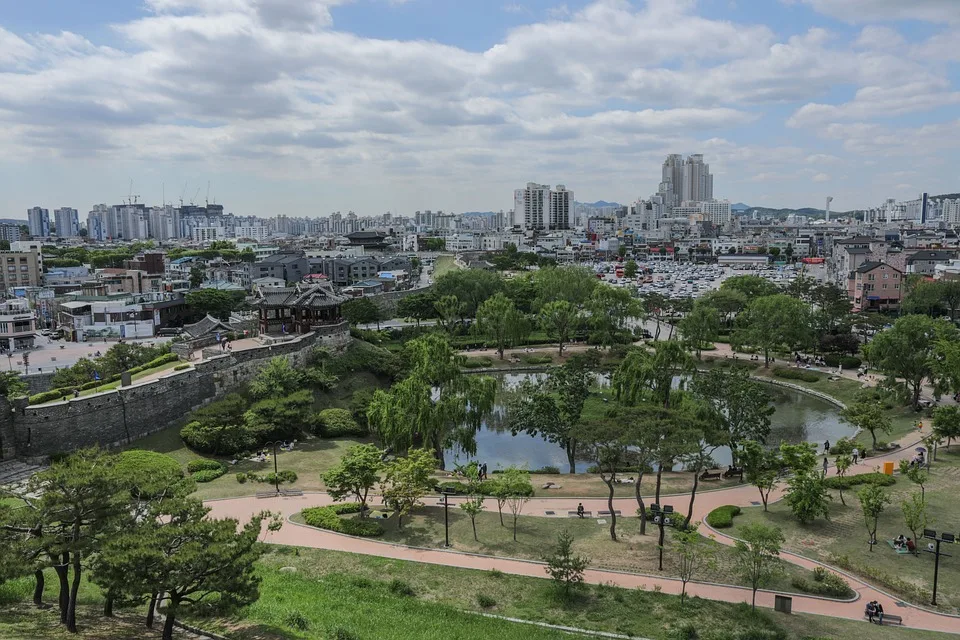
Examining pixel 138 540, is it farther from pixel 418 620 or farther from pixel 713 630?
pixel 713 630

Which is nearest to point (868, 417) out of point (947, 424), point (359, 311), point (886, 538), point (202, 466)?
point (947, 424)

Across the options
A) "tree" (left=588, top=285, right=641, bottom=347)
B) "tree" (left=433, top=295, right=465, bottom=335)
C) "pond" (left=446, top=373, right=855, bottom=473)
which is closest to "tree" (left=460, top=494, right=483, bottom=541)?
"pond" (left=446, top=373, right=855, bottom=473)

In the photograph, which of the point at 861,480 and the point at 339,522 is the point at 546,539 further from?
the point at 861,480

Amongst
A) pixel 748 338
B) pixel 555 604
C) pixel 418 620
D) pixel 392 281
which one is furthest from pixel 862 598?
pixel 392 281

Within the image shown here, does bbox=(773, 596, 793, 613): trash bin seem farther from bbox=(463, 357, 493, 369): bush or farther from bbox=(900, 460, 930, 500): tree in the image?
bbox=(463, 357, 493, 369): bush

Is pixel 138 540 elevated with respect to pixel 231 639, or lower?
elevated

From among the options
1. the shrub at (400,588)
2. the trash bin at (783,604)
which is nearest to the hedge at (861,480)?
the trash bin at (783,604)
